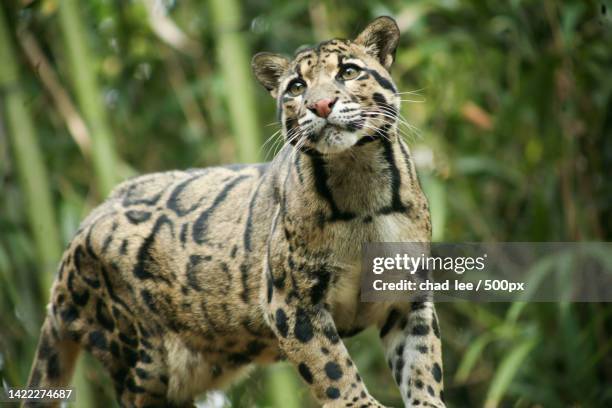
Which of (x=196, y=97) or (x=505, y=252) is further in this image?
(x=196, y=97)

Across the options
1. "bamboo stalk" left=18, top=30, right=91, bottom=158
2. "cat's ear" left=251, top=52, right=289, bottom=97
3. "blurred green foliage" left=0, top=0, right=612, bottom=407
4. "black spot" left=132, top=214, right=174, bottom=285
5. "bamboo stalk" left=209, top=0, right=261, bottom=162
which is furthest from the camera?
"bamboo stalk" left=18, top=30, right=91, bottom=158

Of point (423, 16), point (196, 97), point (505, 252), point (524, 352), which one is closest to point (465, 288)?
point (524, 352)

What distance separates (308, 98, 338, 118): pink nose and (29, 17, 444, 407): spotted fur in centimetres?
2

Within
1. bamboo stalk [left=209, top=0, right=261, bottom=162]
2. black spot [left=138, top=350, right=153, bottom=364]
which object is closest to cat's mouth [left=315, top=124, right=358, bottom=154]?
black spot [left=138, top=350, right=153, bottom=364]

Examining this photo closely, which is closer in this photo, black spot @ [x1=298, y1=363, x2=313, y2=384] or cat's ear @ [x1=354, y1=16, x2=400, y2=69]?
black spot @ [x1=298, y1=363, x2=313, y2=384]

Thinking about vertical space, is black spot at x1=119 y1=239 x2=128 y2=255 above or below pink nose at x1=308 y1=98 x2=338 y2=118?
below

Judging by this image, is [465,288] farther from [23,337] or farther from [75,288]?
[23,337]

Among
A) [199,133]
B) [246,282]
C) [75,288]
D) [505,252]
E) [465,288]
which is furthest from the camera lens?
[199,133]

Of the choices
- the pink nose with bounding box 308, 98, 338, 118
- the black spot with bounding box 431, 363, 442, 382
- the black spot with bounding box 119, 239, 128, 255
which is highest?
the pink nose with bounding box 308, 98, 338, 118

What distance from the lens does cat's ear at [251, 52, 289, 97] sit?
204 inches

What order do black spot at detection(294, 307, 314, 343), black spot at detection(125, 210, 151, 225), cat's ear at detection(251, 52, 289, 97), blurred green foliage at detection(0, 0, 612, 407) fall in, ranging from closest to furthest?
black spot at detection(294, 307, 314, 343)
cat's ear at detection(251, 52, 289, 97)
black spot at detection(125, 210, 151, 225)
blurred green foliage at detection(0, 0, 612, 407)

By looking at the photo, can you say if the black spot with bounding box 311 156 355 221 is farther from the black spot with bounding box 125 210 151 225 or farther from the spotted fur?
the black spot with bounding box 125 210 151 225

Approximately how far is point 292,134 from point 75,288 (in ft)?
5.81

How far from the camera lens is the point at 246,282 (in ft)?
17.7
